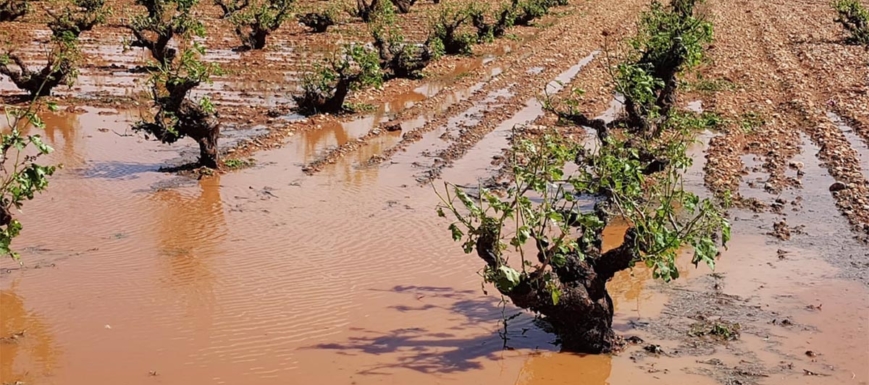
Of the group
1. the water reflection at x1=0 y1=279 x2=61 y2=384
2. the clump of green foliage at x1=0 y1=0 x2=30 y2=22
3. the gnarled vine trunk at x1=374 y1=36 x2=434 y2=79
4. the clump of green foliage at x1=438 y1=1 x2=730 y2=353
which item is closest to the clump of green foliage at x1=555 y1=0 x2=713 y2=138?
the clump of green foliage at x1=438 y1=1 x2=730 y2=353

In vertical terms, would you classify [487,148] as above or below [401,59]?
below

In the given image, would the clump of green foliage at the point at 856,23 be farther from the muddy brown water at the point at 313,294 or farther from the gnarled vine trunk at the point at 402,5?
the muddy brown water at the point at 313,294

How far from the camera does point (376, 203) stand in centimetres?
1270

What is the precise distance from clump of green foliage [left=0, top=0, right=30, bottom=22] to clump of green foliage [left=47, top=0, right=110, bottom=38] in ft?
4.24

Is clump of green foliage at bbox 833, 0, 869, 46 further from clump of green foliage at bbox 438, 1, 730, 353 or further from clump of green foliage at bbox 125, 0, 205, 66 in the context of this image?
clump of green foliage at bbox 438, 1, 730, 353

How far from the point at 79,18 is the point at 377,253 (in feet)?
68.7

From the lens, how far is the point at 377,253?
35.7 feet

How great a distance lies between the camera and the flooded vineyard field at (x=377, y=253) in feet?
26.8

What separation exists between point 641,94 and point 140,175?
24.0 feet

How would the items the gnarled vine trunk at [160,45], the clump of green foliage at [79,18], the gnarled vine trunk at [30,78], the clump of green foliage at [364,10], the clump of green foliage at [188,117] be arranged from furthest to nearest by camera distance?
the clump of green foliage at [364,10], the clump of green foliage at [79,18], the gnarled vine trunk at [160,45], the gnarled vine trunk at [30,78], the clump of green foliage at [188,117]

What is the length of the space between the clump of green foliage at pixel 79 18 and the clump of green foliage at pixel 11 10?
129cm

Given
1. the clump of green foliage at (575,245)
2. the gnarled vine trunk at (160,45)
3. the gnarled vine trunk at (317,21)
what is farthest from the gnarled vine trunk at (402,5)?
the clump of green foliage at (575,245)

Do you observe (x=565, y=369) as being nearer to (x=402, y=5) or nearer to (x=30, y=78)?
(x=30, y=78)

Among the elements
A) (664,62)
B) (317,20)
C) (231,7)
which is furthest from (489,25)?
(664,62)
